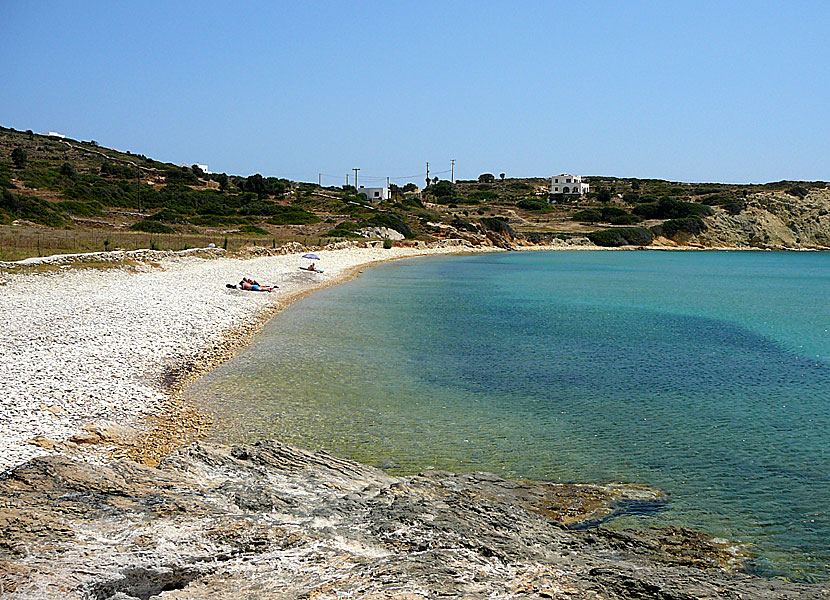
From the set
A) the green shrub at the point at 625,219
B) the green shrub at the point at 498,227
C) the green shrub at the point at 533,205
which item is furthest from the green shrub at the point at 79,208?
the green shrub at the point at 533,205

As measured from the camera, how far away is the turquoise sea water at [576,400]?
308 inches

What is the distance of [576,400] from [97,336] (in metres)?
8.62

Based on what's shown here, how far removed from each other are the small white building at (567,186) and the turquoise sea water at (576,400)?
89.7 m

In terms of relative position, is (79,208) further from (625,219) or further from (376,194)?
(625,219)

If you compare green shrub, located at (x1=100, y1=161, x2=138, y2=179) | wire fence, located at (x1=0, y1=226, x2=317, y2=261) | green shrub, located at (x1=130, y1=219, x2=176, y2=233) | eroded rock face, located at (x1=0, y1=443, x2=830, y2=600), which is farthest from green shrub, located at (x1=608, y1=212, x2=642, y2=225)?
eroded rock face, located at (x1=0, y1=443, x2=830, y2=600)

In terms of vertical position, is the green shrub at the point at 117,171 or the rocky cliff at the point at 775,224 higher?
the green shrub at the point at 117,171

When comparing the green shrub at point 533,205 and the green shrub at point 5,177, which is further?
the green shrub at point 533,205

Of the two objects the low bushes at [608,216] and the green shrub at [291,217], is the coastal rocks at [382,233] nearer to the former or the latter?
the green shrub at [291,217]

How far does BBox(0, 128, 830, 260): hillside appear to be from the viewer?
4122cm

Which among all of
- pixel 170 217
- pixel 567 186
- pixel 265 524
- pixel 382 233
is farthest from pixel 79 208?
pixel 567 186

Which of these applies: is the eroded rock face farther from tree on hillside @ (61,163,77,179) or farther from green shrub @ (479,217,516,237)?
green shrub @ (479,217,516,237)

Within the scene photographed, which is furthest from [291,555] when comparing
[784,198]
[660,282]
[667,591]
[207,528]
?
[784,198]

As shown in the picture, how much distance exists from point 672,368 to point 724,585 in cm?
1021

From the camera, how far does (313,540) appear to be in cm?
530
